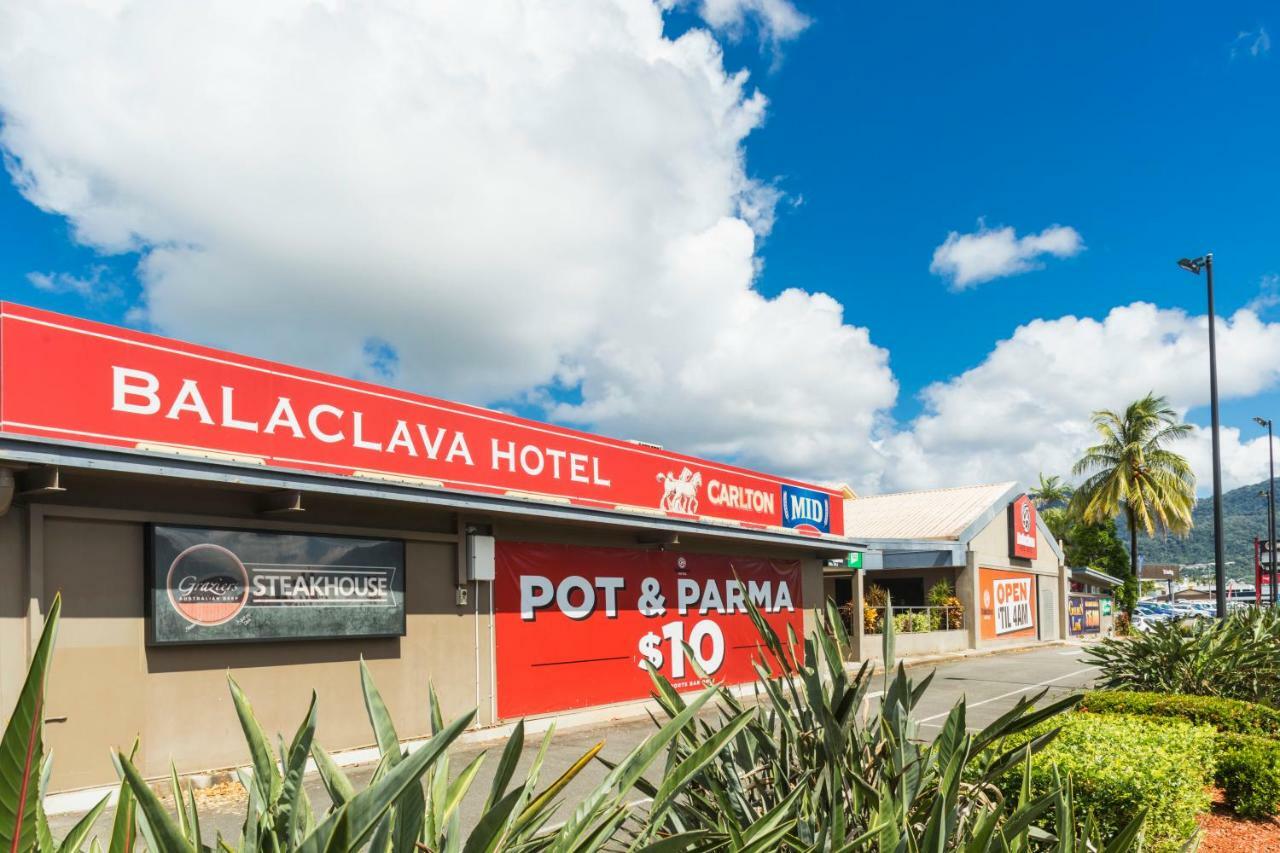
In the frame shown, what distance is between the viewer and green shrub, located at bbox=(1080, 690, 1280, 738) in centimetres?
932

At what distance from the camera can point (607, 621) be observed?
49.4 feet

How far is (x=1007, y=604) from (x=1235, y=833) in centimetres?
2653

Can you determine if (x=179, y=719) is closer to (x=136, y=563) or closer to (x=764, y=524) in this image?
(x=136, y=563)

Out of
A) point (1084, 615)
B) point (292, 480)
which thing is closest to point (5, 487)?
point (292, 480)

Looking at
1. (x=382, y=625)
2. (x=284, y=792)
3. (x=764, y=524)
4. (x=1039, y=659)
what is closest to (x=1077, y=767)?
(x=284, y=792)

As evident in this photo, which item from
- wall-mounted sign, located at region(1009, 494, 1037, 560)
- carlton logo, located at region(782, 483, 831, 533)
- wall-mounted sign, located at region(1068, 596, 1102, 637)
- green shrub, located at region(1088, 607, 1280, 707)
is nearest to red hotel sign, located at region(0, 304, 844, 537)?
carlton logo, located at region(782, 483, 831, 533)

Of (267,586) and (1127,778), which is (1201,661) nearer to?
(1127,778)

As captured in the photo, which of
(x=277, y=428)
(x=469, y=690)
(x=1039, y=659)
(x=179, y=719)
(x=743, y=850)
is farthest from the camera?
(x=1039, y=659)

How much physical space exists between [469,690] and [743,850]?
36.1 feet

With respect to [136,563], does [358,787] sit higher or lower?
lower

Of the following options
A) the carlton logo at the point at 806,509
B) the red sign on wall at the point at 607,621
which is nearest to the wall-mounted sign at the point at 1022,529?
the carlton logo at the point at 806,509

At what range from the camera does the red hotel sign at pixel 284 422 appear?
28.6 ft

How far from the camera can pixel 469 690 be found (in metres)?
12.8

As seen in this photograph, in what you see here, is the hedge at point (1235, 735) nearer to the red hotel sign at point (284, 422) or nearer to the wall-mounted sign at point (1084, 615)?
the red hotel sign at point (284, 422)
